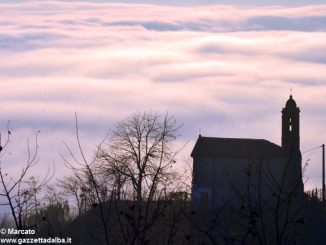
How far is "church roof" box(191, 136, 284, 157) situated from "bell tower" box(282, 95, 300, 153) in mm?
1629

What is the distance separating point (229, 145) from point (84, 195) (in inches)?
2670

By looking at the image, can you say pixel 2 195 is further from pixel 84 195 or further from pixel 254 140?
pixel 254 140

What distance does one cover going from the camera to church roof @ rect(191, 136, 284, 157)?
7594 centimetres

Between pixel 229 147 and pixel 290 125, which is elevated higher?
pixel 290 125

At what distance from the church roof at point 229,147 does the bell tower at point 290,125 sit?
1629mm

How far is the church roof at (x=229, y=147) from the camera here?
7594cm

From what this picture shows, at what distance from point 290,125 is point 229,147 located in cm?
607

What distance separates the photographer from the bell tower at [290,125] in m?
75.2

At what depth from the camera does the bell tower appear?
75188mm

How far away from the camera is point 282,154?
76.2 meters

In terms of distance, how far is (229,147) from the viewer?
252ft

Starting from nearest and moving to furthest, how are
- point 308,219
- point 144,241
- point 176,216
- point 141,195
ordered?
point 144,241
point 176,216
point 141,195
point 308,219

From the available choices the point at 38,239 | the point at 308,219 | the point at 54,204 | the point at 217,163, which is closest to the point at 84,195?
the point at 38,239

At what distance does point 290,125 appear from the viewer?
76.2m
